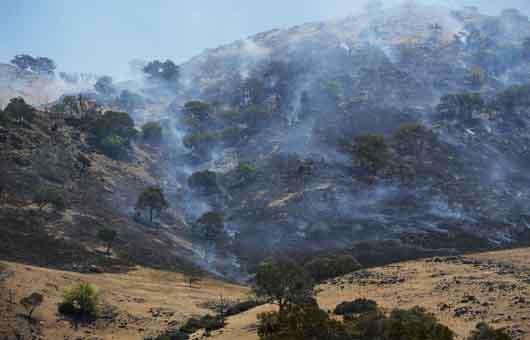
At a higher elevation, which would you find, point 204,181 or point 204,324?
point 204,181

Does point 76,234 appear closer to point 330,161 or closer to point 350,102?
point 330,161

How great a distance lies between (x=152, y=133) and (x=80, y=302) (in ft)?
314

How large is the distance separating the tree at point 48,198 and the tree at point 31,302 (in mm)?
34563

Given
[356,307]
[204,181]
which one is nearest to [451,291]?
[356,307]

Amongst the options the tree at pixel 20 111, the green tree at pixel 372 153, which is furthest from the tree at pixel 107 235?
the green tree at pixel 372 153

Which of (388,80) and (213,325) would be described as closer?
(213,325)

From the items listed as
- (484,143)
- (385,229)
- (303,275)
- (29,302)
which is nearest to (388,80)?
(484,143)

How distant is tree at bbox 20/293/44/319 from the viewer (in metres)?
41.8

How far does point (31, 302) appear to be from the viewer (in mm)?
41969

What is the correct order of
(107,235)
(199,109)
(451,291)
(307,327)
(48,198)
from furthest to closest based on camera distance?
(199,109), (48,198), (107,235), (451,291), (307,327)

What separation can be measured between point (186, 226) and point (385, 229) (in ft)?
127

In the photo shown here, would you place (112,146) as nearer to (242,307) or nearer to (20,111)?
(20,111)

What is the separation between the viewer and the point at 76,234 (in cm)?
7212

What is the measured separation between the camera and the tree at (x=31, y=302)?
4180 cm
